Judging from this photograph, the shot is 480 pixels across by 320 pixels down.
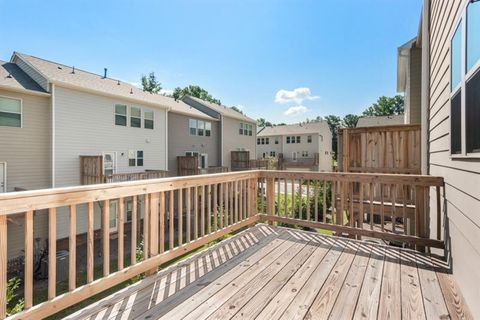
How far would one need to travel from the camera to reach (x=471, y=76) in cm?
185

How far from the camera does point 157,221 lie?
264 cm

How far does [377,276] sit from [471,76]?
198 centimetres

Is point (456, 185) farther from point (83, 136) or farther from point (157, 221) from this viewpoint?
point (83, 136)

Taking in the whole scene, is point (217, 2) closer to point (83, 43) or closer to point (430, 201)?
point (430, 201)

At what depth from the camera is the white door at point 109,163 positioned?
11.6 metres

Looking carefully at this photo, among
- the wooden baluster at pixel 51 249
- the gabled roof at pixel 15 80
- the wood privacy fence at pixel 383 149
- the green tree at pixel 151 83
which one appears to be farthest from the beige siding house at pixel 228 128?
the green tree at pixel 151 83

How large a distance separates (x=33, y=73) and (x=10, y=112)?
2.07 metres

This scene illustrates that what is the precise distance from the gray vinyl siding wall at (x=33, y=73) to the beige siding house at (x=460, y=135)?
39.6 feet

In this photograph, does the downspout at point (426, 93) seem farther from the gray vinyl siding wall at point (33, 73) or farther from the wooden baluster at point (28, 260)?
the gray vinyl siding wall at point (33, 73)

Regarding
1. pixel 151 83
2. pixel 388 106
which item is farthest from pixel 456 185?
pixel 388 106

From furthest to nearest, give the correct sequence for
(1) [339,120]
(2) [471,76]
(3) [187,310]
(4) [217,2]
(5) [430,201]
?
(1) [339,120] < (4) [217,2] < (5) [430,201] < (3) [187,310] < (2) [471,76]

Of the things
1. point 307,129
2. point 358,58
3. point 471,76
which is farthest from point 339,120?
point 471,76

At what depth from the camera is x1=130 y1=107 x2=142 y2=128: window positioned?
42.0 feet

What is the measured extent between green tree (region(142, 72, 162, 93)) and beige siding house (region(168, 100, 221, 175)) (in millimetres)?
20687
